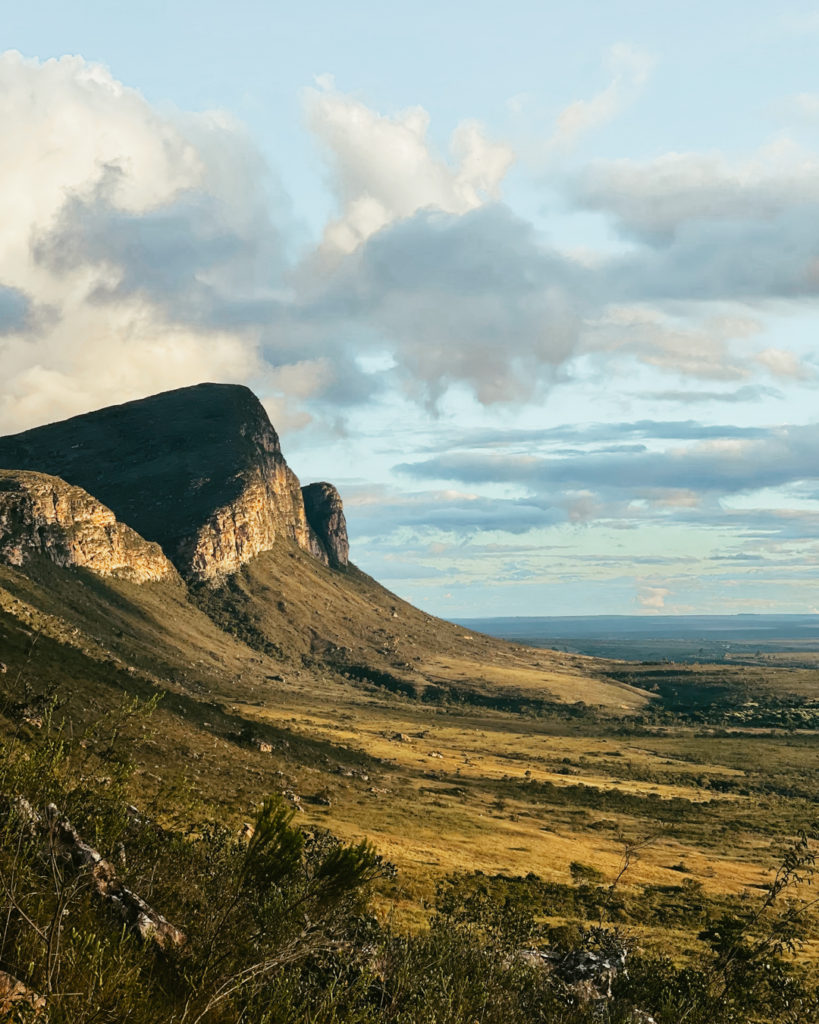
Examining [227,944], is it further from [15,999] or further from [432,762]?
[432,762]

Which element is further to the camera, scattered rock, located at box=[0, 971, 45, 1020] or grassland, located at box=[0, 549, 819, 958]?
grassland, located at box=[0, 549, 819, 958]

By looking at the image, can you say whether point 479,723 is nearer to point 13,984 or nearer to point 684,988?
point 684,988

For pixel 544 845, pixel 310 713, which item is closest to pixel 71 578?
pixel 310 713

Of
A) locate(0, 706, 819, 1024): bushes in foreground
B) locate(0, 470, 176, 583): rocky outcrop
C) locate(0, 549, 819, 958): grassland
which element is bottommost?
locate(0, 549, 819, 958): grassland

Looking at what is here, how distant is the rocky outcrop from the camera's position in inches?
5802

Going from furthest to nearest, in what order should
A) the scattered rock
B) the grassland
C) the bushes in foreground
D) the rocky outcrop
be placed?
the rocky outcrop
the grassland
the bushes in foreground
the scattered rock

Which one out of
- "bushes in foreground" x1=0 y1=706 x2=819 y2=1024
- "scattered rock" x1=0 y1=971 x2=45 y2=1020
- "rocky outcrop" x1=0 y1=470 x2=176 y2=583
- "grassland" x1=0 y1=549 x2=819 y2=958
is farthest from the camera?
"rocky outcrop" x1=0 y1=470 x2=176 y2=583

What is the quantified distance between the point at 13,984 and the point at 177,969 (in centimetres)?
288

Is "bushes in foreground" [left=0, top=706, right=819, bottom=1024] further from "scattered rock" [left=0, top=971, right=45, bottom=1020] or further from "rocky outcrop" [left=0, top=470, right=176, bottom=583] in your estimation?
"rocky outcrop" [left=0, top=470, right=176, bottom=583]

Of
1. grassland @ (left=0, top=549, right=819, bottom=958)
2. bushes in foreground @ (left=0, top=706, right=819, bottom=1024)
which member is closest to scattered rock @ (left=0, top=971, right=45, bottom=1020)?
bushes in foreground @ (left=0, top=706, right=819, bottom=1024)

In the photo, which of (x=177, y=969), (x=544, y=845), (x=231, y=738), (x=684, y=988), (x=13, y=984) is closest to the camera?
(x=13, y=984)

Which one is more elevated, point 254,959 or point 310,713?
point 254,959

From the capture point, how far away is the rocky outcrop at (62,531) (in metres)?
147

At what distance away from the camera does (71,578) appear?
517 feet
